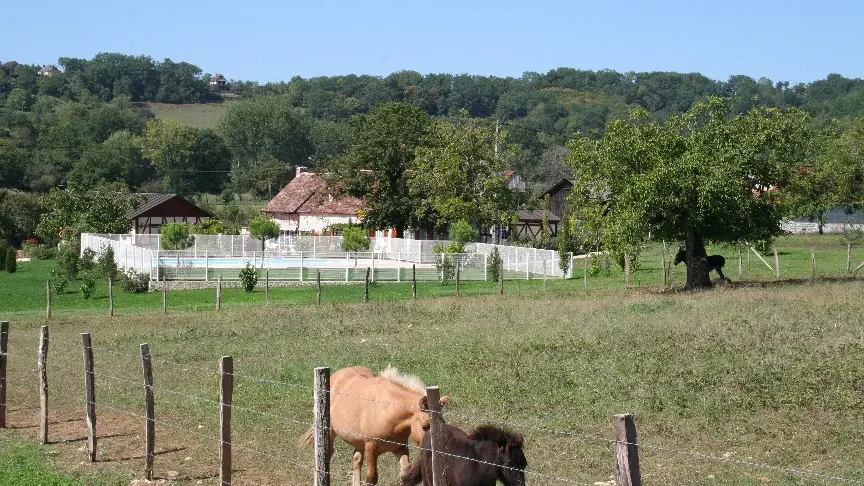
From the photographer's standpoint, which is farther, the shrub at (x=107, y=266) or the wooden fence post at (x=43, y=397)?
the shrub at (x=107, y=266)

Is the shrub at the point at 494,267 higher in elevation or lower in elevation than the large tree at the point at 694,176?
lower

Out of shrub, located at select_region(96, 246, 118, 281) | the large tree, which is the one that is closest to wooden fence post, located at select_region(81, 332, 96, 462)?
the large tree

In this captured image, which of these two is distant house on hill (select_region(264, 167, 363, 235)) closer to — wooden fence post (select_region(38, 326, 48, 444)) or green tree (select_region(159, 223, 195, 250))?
green tree (select_region(159, 223, 195, 250))

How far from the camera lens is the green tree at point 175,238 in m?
58.1

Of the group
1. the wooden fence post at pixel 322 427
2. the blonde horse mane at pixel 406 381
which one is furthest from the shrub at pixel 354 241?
the wooden fence post at pixel 322 427

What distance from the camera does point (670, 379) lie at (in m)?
16.2

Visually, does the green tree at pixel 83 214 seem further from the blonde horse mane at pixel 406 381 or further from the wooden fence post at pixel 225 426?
the blonde horse mane at pixel 406 381

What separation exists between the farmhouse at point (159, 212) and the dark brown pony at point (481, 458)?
73.5 metres

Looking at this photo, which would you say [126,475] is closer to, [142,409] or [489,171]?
[142,409]

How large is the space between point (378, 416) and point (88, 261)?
4699cm

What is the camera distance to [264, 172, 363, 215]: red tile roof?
81938mm

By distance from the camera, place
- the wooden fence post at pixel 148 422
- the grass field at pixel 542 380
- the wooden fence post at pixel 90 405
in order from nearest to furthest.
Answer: the wooden fence post at pixel 148 422, the grass field at pixel 542 380, the wooden fence post at pixel 90 405

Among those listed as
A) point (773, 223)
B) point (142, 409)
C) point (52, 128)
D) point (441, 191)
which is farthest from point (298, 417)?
point (52, 128)

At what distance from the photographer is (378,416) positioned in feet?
32.9
